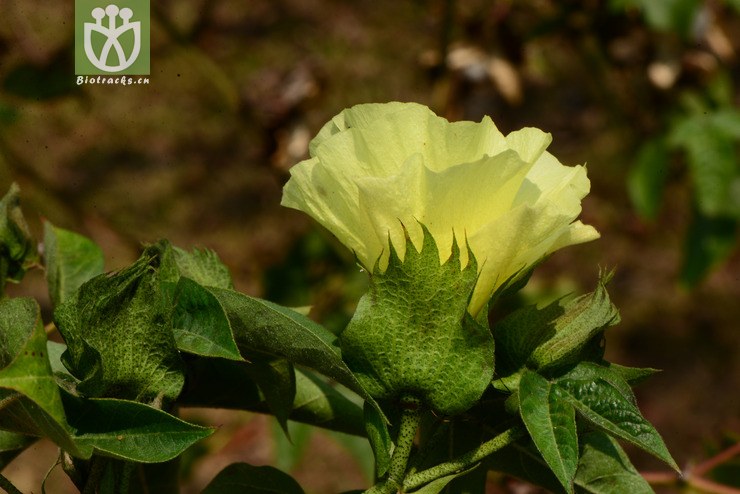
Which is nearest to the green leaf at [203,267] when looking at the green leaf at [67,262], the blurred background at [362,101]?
the green leaf at [67,262]

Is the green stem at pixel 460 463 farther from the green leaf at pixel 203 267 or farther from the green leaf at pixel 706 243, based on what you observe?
the green leaf at pixel 706 243

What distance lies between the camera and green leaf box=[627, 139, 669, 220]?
5.80 feet

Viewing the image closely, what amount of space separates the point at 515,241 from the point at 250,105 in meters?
1.15

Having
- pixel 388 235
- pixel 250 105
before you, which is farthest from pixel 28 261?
pixel 250 105

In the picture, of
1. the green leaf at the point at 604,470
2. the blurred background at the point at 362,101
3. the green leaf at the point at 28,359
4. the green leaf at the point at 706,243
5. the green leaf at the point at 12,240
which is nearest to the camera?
the green leaf at the point at 28,359

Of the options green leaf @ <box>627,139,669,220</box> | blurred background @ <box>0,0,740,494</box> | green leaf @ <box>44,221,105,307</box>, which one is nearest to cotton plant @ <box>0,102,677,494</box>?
green leaf @ <box>44,221,105,307</box>

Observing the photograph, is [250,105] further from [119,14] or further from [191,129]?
[191,129]

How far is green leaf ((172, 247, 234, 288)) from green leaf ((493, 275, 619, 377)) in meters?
0.20

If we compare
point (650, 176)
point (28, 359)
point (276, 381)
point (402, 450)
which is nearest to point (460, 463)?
point (402, 450)

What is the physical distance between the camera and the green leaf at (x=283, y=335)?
569 millimetres

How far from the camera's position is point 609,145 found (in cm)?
298

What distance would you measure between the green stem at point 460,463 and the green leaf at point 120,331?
0.55ft

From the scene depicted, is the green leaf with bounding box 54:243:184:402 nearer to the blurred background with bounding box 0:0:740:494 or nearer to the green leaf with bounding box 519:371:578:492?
the green leaf with bounding box 519:371:578:492

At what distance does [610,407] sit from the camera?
22.3 inches
